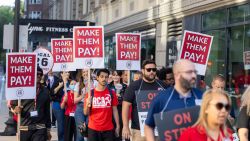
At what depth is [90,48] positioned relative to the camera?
33.6ft

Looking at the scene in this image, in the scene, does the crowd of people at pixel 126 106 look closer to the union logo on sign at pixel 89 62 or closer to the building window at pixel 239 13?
the union logo on sign at pixel 89 62

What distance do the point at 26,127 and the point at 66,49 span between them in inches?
211

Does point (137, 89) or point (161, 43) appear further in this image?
point (161, 43)

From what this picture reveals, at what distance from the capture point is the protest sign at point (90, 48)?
1016cm

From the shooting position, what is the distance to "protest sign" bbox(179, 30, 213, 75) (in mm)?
8203

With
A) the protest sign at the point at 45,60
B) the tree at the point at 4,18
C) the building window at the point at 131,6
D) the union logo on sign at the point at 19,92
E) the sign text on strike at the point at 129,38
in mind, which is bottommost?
the union logo on sign at the point at 19,92

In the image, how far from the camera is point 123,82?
12.1 meters

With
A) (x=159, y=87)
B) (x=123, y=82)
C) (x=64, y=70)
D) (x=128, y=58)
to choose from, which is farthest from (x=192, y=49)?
(x=64, y=70)

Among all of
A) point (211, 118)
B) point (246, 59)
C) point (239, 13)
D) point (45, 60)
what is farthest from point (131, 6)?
point (211, 118)

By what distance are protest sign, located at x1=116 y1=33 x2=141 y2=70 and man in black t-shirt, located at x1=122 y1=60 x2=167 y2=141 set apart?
3443 mm

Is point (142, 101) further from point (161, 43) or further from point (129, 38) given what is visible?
point (161, 43)

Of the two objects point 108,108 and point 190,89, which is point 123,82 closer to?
point 108,108

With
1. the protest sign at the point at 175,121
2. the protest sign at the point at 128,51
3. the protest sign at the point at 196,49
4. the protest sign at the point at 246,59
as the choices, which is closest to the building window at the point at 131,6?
the protest sign at the point at 246,59

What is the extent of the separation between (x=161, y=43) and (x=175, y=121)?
49.6ft
